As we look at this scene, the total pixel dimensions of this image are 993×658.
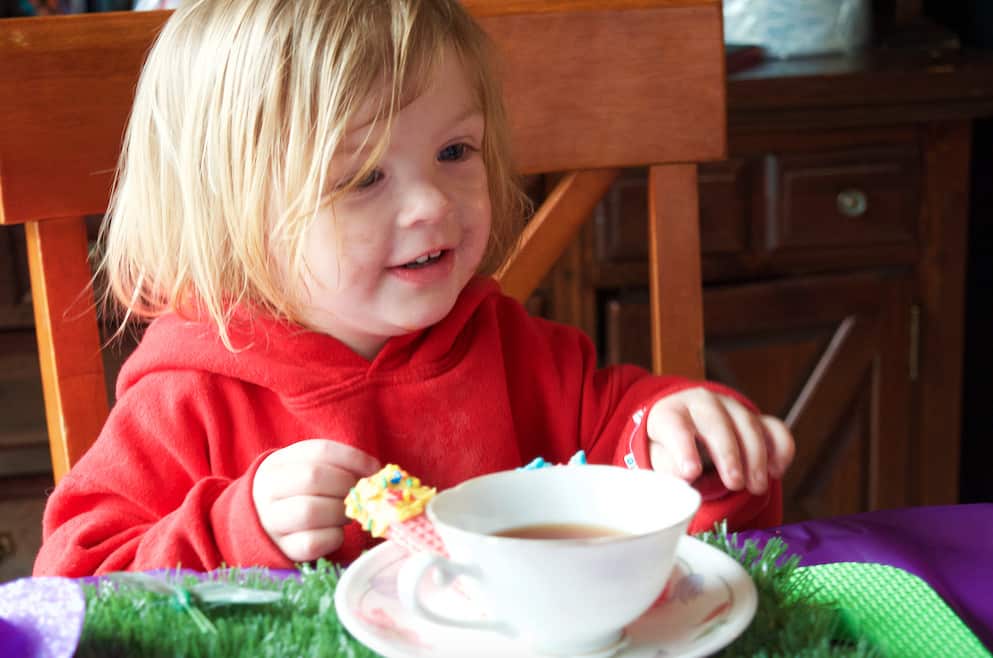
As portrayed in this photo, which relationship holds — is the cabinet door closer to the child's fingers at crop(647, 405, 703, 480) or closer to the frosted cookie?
the child's fingers at crop(647, 405, 703, 480)

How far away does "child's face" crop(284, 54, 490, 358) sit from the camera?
775mm

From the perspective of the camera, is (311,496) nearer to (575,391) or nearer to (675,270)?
(575,391)

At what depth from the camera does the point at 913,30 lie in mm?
2133

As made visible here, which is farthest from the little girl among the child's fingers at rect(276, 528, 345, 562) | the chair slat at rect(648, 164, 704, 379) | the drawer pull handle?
the drawer pull handle

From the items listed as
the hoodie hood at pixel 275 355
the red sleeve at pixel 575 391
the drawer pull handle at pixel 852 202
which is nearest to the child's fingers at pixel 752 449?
the red sleeve at pixel 575 391

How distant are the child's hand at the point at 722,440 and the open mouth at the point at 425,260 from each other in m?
0.18

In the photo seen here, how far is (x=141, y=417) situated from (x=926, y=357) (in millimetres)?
1430

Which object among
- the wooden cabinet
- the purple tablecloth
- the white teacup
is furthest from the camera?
the wooden cabinet

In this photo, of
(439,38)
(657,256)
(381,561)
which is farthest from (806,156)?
(381,561)

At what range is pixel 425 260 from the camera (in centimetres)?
82

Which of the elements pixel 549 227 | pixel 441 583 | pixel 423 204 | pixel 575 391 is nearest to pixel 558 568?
pixel 441 583

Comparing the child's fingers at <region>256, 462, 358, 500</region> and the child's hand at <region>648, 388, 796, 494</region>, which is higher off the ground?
the child's fingers at <region>256, 462, 358, 500</region>

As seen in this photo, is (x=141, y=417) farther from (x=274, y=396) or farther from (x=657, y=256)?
(x=657, y=256)

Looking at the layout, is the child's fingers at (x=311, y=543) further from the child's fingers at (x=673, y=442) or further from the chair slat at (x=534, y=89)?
the chair slat at (x=534, y=89)
